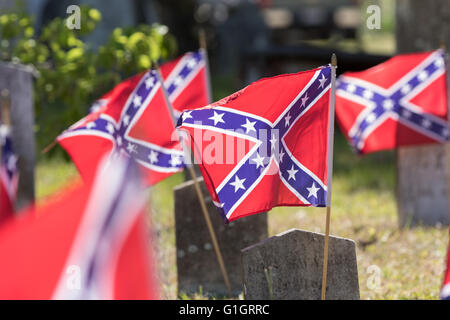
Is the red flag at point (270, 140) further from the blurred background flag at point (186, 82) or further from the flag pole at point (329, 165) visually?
the blurred background flag at point (186, 82)

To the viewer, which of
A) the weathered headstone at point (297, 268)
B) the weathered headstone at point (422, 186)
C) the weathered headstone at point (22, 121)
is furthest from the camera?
the weathered headstone at point (422, 186)

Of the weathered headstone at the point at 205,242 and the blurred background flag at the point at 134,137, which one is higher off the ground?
the blurred background flag at the point at 134,137

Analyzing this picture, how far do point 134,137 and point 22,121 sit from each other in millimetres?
1803

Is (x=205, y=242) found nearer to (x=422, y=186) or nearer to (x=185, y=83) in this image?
A: (x=185, y=83)

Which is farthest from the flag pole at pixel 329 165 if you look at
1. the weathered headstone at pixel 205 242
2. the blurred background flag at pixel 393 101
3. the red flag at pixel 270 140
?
the blurred background flag at pixel 393 101

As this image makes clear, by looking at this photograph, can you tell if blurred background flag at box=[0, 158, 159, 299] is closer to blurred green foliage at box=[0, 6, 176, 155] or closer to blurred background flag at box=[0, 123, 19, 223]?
blurred background flag at box=[0, 123, 19, 223]

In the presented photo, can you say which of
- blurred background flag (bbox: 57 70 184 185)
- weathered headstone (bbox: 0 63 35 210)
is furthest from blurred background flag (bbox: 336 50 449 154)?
weathered headstone (bbox: 0 63 35 210)

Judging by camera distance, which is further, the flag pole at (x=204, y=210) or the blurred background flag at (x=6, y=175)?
the flag pole at (x=204, y=210)

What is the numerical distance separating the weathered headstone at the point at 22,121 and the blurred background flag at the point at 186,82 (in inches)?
55.2

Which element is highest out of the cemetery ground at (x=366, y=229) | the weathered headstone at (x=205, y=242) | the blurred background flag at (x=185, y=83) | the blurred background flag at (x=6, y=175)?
the blurred background flag at (x=185, y=83)

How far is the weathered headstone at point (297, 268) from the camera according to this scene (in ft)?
14.7

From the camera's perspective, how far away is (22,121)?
6.68m

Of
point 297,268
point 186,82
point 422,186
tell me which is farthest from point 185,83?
point 422,186

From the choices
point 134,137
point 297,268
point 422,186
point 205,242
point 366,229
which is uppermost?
point 134,137
